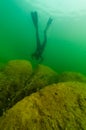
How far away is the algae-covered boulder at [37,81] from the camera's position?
379 centimetres

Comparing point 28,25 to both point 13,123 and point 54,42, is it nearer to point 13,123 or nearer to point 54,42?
point 54,42

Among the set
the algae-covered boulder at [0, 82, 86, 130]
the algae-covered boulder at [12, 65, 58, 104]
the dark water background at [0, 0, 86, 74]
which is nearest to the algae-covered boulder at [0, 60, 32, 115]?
the algae-covered boulder at [12, 65, 58, 104]

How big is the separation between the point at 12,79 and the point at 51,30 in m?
28.6

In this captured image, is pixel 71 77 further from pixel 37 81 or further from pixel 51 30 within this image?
pixel 51 30

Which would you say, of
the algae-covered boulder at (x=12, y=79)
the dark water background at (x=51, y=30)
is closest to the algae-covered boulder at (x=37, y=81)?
the algae-covered boulder at (x=12, y=79)

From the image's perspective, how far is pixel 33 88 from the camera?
4004 mm

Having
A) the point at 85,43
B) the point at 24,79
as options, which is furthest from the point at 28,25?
the point at 24,79

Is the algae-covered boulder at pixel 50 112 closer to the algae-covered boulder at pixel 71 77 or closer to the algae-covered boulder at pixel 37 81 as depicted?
the algae-covered boulder at pixel 37 81

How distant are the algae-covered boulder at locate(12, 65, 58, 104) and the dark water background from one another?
15003mm

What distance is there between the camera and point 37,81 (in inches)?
169

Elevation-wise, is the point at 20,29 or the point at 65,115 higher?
the point at 65,115

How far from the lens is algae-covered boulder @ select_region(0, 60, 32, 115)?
12.2 ft

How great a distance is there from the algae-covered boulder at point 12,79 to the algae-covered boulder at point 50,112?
804mm

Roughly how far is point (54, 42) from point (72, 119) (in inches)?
1312
